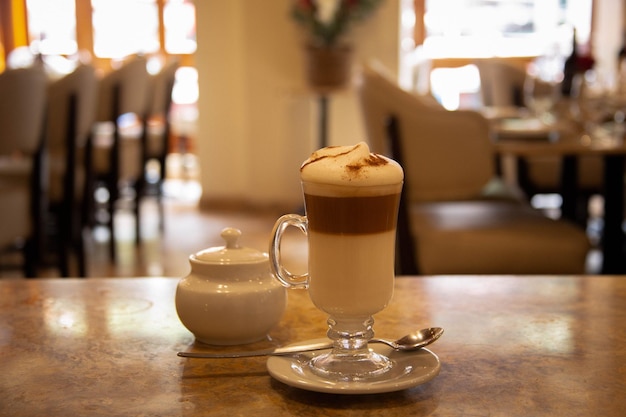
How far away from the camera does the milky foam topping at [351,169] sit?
27.9 inches

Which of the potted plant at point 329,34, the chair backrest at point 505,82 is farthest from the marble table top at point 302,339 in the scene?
the potted plant at point 329,34

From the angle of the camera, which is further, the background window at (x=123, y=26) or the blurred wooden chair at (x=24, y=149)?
the background window at (x=123, y=26)

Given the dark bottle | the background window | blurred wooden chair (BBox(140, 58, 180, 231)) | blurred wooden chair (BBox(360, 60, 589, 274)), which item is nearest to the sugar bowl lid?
blurred wooden chair (BBox(360, 60, 589, 274))

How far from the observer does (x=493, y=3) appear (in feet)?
24.5

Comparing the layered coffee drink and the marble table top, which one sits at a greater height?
the layered coffee drink

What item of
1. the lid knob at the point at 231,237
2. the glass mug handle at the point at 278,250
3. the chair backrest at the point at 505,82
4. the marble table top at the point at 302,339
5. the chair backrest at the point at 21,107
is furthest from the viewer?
the chair backrest at the point at 505,82

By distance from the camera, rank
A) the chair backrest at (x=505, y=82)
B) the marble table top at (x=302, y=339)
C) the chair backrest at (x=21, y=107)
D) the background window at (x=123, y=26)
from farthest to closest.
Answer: the background window at (x=123, y=26) < the chair backrest at (x=505, y=82) < the chair backrest at (x=21, y=107) < the marble table top at (x=302, y=339)

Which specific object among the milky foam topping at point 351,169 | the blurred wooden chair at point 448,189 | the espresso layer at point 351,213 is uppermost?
the milky foam topping at point 351,169

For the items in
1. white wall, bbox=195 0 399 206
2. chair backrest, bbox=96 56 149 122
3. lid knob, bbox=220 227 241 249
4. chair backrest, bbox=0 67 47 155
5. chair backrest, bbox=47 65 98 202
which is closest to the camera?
lid knob, bbox=220 227 241 249

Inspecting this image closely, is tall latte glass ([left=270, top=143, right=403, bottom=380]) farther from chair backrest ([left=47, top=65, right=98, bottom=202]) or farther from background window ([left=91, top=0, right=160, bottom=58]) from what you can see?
background window ([left=91, top=0, right=160, bottom=58])

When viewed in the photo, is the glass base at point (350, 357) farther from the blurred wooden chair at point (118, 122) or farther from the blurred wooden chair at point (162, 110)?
the blurred wooden chair at point (162, 110)

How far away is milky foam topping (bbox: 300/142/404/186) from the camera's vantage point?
708mm

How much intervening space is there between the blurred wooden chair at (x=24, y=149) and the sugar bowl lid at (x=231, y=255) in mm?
1719

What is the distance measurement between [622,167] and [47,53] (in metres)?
7.13
